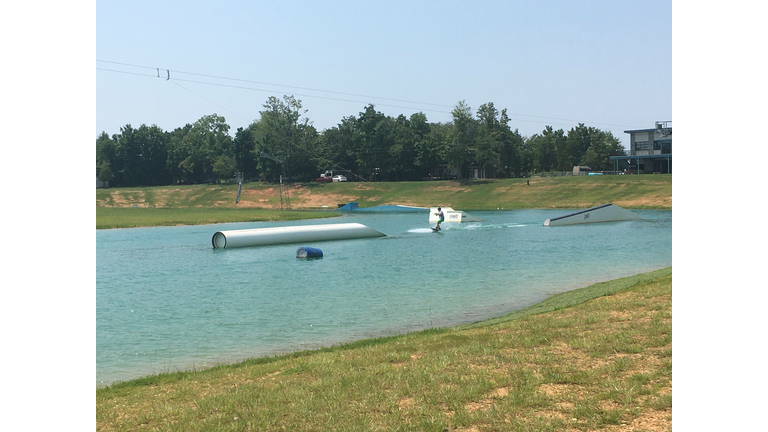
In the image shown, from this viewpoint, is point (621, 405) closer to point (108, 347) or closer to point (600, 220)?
point (108, 347)

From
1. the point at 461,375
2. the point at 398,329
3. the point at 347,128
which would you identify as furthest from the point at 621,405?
the point at 347,128

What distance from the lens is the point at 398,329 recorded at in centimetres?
1473

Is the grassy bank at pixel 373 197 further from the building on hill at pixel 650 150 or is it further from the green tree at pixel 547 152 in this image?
the green tree at pixel 547 152

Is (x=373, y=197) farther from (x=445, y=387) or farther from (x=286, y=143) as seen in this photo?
(x=445, y=387)

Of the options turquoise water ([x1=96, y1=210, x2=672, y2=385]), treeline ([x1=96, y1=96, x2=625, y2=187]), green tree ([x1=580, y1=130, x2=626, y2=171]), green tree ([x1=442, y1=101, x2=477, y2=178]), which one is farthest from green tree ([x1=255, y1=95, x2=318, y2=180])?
turquoise water ([x1=96, y1=210, x2=672, y2=385])

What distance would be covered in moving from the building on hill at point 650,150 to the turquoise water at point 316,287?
71419 mm

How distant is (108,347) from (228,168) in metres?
132

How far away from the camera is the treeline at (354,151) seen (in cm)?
12762

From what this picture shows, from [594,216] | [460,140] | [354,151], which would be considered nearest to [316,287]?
[594,216]

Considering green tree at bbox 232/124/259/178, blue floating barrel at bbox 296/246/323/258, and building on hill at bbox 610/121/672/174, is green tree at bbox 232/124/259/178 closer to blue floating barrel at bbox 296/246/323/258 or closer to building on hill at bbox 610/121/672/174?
building on hill at bbox 610/121/672/174

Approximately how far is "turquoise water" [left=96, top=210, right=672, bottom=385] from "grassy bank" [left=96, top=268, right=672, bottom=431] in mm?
2975

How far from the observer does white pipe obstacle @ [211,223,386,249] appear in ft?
129

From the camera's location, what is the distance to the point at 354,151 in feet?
452

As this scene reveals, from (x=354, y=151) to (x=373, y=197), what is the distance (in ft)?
107
